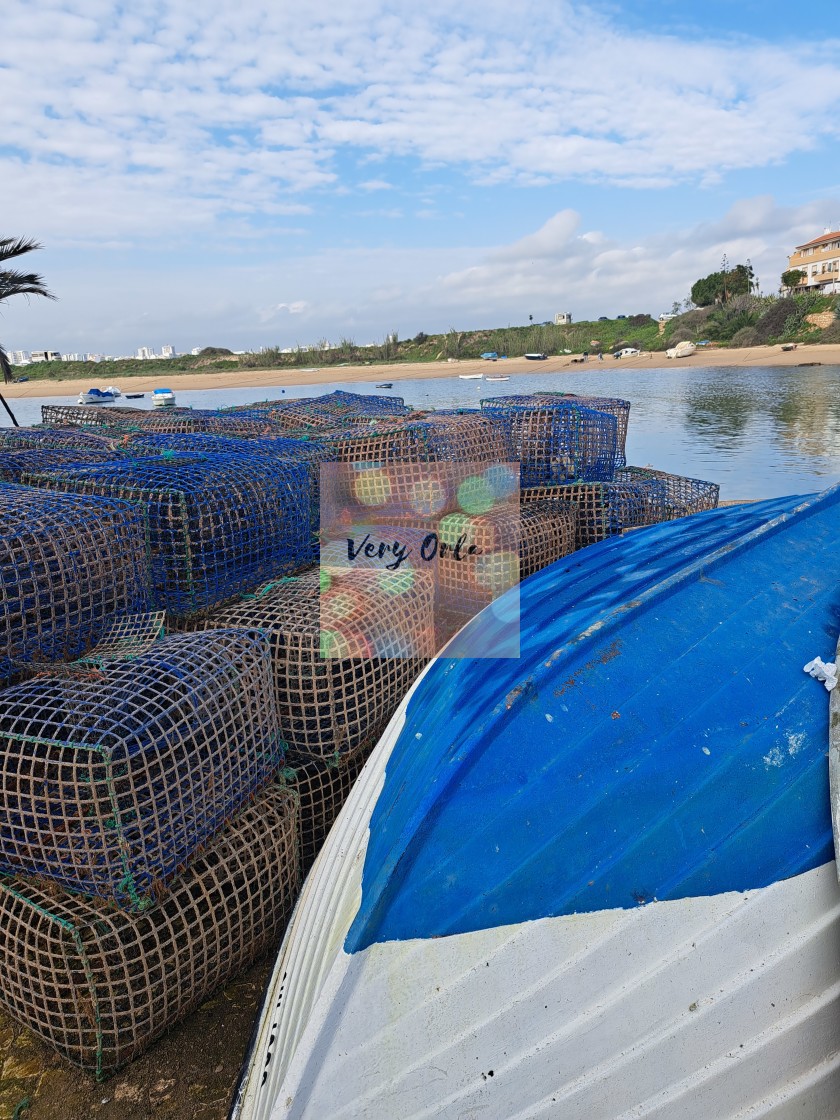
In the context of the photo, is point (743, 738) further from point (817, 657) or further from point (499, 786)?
point (499, 786)

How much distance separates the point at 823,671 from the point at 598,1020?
0.94 m

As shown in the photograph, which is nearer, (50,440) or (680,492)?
(50,440)

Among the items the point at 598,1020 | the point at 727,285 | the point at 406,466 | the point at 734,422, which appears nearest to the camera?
the point at 598,1020

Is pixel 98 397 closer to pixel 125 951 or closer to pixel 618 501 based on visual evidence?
pixel 618 501

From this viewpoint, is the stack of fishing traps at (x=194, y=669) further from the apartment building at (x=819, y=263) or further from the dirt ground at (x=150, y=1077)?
the apartment building at (x=819, y=263)

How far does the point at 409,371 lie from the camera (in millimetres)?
47531

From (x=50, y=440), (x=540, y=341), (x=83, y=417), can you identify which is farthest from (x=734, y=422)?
(x=540, y=341)

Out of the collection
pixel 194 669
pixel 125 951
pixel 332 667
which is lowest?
pixel 125 951

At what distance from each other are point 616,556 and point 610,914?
170cm

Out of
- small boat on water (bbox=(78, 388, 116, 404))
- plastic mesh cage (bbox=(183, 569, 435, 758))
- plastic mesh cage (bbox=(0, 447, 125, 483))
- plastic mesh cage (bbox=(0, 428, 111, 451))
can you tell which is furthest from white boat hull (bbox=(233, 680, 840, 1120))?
small boat on water (bbox=(78, 388, 116, 404))

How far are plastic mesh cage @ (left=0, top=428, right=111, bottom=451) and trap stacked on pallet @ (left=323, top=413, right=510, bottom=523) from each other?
4.45ft

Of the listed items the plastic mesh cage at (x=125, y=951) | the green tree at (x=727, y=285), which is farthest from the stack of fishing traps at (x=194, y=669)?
the green tree at (x=727, y=285)

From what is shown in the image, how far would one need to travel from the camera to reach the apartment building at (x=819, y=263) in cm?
5975

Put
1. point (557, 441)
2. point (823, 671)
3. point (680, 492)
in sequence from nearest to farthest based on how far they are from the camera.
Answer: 1. point (823, 671)
2. point (557, 441)
3. point (680, 492)
